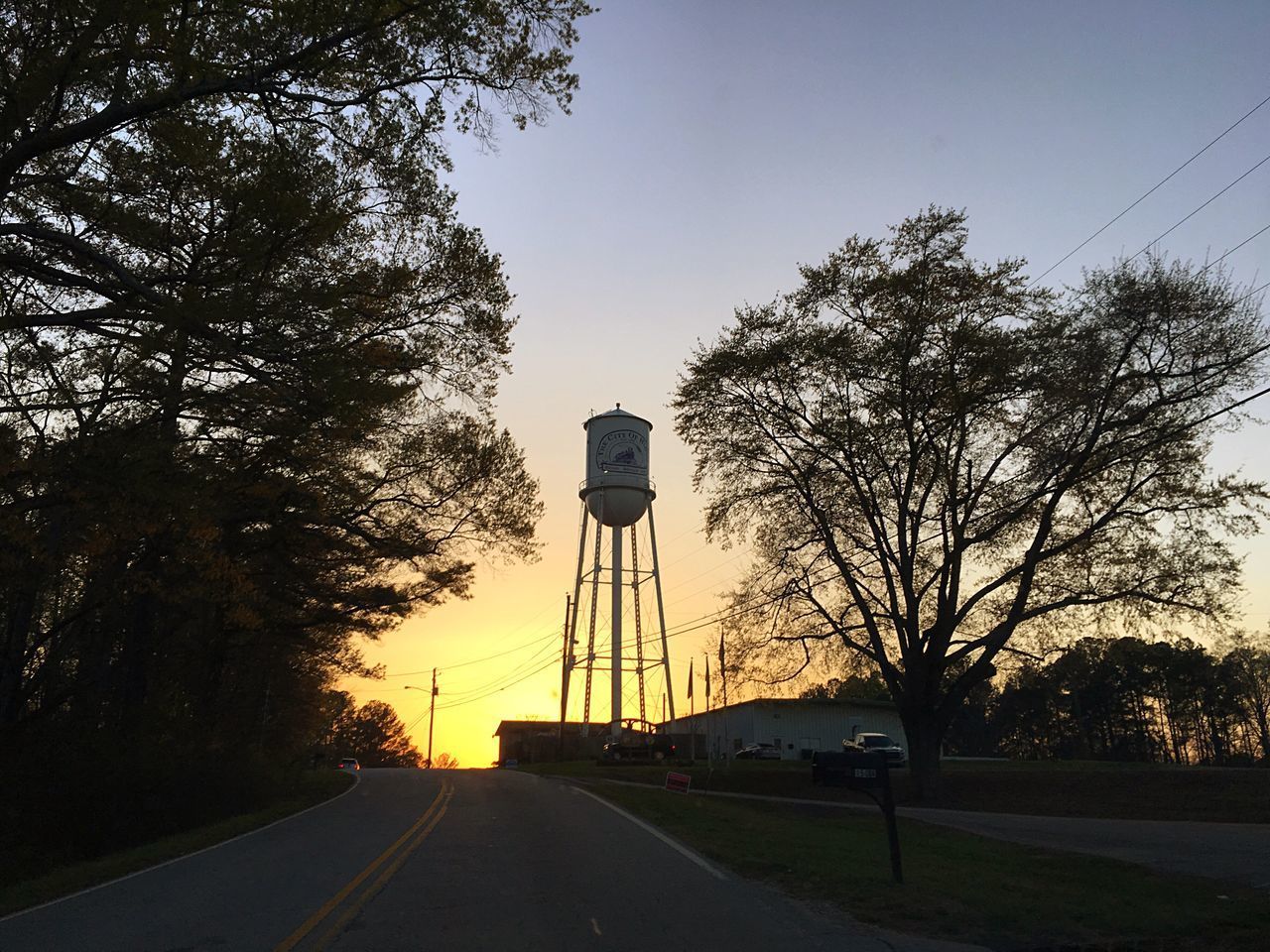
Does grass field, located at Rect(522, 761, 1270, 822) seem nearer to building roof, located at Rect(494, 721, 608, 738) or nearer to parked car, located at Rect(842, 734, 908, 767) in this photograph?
parked car, located at Rect(842, 734, 908, 767)

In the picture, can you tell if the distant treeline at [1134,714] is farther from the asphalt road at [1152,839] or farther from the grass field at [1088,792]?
the asphalt road at [1152,839]

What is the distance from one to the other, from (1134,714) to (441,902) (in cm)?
9159

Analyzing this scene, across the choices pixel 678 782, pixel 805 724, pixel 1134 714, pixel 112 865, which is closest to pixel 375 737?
pixel 805 724

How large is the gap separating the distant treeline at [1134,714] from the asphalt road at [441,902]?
71117 millimetres

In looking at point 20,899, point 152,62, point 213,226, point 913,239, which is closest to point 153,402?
point 213,226

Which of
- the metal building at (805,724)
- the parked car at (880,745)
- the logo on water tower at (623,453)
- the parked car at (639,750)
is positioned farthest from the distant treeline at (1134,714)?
the logo on water tower at (623,453)

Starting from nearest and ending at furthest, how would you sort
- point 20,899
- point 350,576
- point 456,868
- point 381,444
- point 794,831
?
point 20,899
point 456,868
point 794,831
point 381,444
point 350,576

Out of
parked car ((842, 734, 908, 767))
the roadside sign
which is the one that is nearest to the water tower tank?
parked car ((842, 734, 908, 767))

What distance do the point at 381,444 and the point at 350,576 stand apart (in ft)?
15.2

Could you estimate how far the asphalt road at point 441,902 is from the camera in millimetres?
7105

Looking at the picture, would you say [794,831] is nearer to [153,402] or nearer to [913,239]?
[153,402]

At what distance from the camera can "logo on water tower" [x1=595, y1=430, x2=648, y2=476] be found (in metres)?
45.1

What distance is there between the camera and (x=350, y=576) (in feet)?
70.7

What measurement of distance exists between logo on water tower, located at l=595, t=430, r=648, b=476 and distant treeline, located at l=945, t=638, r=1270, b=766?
155 feet
